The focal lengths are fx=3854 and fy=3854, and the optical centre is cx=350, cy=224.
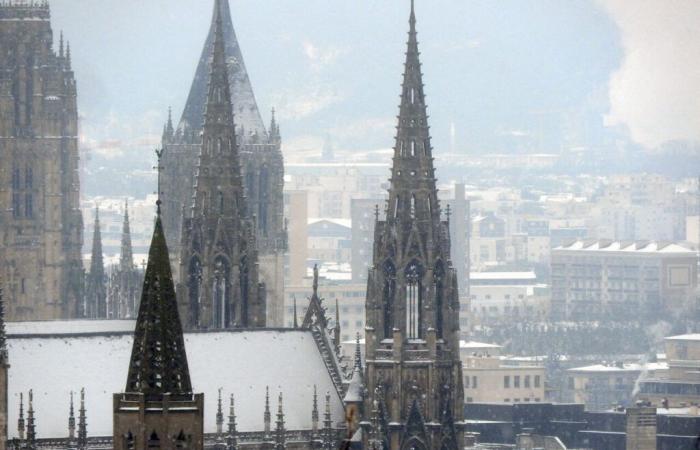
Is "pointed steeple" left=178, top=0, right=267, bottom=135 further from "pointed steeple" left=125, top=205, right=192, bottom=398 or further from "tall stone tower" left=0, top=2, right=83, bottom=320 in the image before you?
"pointed steeple" left=125, top=205, right=192, bottom=398

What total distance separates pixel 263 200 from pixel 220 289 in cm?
3393

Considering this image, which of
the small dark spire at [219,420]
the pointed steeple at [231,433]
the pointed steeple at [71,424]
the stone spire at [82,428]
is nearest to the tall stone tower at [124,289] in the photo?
the small dark spire at [219,420]

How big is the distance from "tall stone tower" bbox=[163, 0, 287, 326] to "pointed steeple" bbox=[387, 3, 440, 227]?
1531 inches

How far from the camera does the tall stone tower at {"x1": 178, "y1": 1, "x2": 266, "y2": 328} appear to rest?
4414 inches

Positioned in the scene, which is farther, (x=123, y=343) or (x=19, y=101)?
(x=19, y=101)

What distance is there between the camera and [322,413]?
341 feet

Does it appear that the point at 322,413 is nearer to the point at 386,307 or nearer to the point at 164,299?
the point at 386,307

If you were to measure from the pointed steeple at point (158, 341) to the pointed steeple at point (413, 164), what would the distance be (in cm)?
3020

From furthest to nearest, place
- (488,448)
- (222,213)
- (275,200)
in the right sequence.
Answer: (275,200) < (488,448) < (222,213)

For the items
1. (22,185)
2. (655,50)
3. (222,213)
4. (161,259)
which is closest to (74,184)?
(22,185)

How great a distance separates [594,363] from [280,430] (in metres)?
98.2

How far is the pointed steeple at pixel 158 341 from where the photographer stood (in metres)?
73.8

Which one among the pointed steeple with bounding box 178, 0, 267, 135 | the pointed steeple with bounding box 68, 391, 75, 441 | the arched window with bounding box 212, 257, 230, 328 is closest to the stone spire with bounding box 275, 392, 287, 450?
the pointed steeple with bounding box 68, 391, 75, 441

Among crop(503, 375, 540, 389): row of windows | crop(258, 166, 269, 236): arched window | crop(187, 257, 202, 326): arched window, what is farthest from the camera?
crop(503, 375, 540, 389): row of windows
